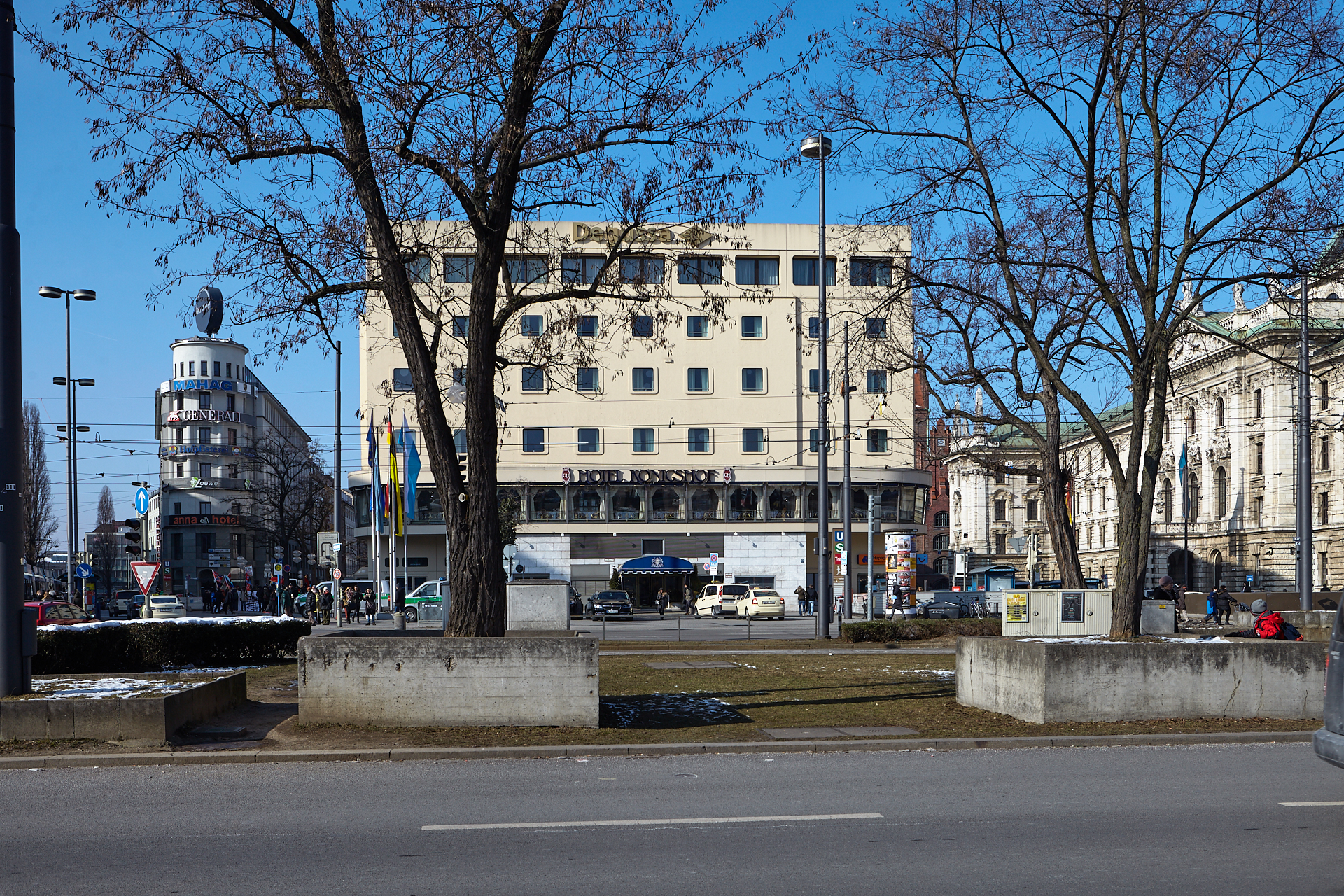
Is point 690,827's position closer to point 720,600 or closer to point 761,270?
point 720,600

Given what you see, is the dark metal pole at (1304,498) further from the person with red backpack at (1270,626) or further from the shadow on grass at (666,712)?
the shadow on grass at (666,712)

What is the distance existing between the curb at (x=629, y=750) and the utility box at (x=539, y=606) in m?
Result: 18.0

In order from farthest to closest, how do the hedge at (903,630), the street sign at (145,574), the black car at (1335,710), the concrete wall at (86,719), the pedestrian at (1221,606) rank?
the pedestrian at (1221,606) < the hedge at (903,630) < the street sign at (145,574) < the concrete wall at (86,719) < the black car at (1335,710)

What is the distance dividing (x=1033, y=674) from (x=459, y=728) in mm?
6312

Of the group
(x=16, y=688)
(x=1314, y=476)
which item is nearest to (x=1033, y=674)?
(x=16, y=688)

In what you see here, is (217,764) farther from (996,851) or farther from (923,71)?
(923,71)

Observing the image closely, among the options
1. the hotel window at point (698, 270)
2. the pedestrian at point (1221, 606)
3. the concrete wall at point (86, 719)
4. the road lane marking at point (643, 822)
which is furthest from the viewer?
the pedestrian at point (1221, 606)

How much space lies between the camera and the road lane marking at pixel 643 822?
823 centimetres

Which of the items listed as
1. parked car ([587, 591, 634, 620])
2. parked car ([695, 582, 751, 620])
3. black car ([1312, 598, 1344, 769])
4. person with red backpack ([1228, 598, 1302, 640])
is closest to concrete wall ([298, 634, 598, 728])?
black car ([1312, 598, 1344, 769])

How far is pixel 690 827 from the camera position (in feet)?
26.8

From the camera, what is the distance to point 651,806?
29.5 ft

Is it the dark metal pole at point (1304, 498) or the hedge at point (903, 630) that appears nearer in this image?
the hedge at point (903, 630)

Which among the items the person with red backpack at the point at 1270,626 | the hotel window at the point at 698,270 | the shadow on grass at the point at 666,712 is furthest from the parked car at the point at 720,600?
the hotel window at the point at 698,270

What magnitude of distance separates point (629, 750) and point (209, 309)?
101644 millimetres
